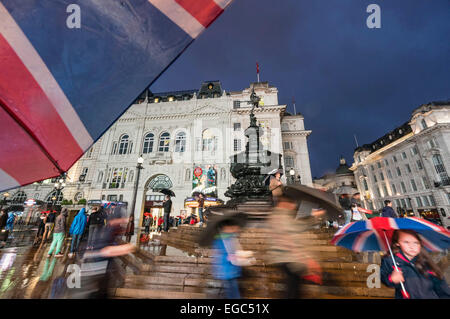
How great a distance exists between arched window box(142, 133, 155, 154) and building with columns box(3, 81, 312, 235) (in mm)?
143

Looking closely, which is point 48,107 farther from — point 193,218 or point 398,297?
point 193,218

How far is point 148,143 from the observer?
28547 mm

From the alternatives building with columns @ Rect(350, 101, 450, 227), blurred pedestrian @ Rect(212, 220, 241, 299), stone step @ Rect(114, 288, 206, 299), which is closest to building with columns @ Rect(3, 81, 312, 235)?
stone step @ Rect(114, 288, 206, 299)

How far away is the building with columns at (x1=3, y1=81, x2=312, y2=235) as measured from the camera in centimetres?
2520

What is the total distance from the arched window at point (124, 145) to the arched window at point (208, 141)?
11.9m

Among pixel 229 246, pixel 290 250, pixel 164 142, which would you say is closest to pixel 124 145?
pixel 164 142

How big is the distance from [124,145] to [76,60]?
3130cm

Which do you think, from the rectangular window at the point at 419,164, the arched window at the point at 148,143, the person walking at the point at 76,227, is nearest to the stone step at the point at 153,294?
the person walking at the point at 76,227

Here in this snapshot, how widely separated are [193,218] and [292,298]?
11825 mm

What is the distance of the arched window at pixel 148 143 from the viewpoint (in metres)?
28.1

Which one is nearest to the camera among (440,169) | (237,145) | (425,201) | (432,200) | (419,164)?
(237,145)

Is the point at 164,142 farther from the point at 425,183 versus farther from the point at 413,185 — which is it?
the point at 413,185

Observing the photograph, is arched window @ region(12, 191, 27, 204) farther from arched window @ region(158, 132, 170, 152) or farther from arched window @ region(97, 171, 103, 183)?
arched window @ region(158, 132, 170, 152)

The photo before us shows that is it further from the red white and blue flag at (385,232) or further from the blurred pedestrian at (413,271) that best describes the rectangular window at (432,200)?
the blurred pedestrian at (413,271)
